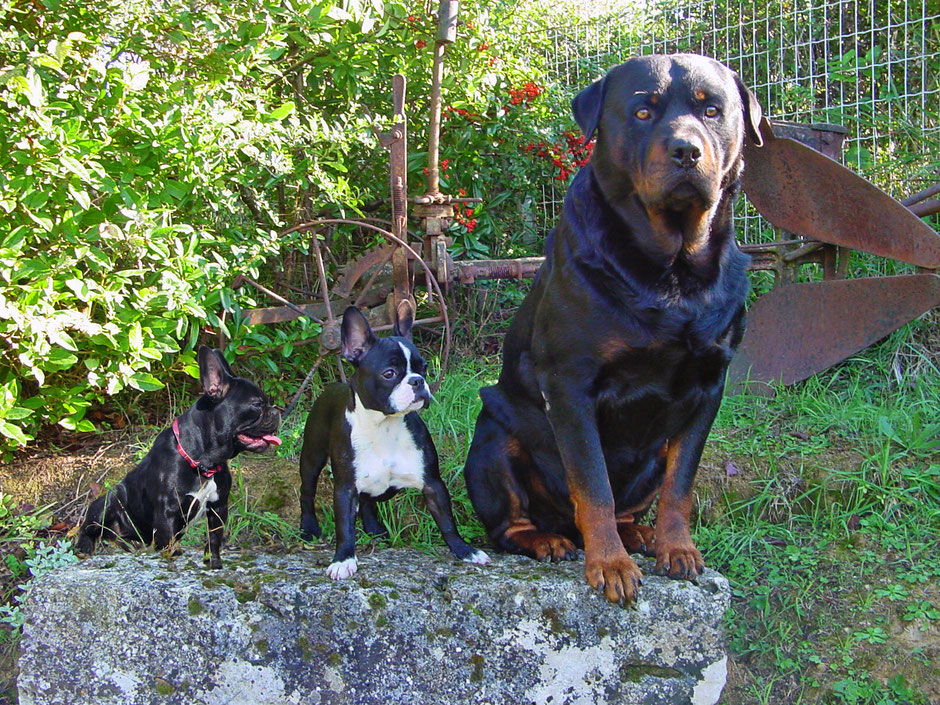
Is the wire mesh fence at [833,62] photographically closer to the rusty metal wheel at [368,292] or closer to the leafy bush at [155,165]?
the rusty metal wheel at [368,292]

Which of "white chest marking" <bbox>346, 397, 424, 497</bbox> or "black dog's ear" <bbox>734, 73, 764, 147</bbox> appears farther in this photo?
"white chest marking" <bbox>346, 397, 424, 497</bbox>

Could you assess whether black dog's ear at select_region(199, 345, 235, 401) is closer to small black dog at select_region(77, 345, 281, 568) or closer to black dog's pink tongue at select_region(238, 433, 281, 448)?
small black dog at select_region(77, 345, 281, 568)

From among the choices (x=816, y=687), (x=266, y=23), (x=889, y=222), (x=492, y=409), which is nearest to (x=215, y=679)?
(x=492, y=409)

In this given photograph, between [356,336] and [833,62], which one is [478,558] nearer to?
[356,336]

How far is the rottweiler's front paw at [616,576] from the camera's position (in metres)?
2.40

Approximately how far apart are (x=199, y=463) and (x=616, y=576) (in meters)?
1.61

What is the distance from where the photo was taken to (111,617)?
262 cm

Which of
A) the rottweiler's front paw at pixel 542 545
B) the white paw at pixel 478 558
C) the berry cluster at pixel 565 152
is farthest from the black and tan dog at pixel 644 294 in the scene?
the berry cluster at pixel 565 152

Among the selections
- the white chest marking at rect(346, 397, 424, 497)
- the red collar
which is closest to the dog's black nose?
the white chest marking at rect(346, 397, 424, 497)

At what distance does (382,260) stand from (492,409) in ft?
6.72

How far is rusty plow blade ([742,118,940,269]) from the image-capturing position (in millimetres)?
4285

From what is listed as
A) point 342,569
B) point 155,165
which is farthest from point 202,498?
point 155,165

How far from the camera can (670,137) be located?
222cm

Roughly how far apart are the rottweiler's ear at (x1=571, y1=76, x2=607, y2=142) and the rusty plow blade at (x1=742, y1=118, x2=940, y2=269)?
2.00 meters
